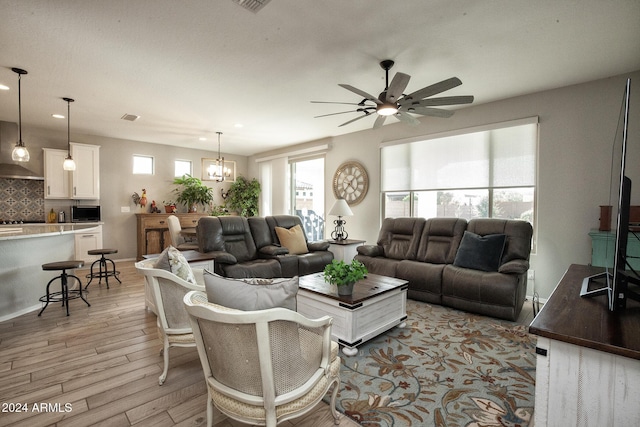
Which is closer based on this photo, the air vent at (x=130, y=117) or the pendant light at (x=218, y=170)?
the air vent at (x=130, y=117)

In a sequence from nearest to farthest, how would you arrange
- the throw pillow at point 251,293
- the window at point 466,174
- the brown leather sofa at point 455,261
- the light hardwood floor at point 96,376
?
the throw pillow at point 251,293 < the light hardwood floor at point 96,376 < the brown leather sofa at point 455,261 < the window at point 466,174

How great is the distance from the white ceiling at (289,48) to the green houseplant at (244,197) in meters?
3.81

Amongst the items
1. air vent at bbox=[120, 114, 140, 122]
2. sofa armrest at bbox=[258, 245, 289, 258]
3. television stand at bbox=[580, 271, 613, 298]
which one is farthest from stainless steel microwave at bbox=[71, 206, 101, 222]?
television stand at bbox=[580, 271, 613, 298]

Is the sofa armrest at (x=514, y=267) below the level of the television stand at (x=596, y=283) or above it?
below

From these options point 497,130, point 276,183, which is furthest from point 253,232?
point 497,130

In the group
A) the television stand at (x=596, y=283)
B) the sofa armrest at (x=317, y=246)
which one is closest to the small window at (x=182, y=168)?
the sofa armrest at (x=317, y=246)

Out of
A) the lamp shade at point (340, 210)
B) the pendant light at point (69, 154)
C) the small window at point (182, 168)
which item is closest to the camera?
the pendant light at point (69, 154)

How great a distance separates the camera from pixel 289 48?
279cm

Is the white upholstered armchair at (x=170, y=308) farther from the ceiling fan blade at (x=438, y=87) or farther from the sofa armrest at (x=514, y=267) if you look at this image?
the sofa armrest at (x=514, y=267)

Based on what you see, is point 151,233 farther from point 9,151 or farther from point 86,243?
point 9,151

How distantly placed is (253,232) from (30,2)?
11.1 ft

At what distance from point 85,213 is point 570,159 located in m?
8.22

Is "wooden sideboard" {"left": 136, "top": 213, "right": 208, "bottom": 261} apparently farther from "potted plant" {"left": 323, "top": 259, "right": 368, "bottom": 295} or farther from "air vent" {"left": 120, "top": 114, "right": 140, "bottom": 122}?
"potted plant" {"left": 323, "top": 259, "right": 368, "bottom": 295}

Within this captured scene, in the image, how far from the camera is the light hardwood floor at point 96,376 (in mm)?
1727
